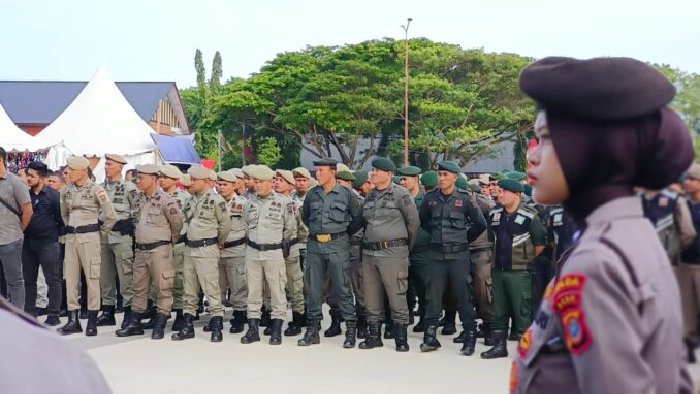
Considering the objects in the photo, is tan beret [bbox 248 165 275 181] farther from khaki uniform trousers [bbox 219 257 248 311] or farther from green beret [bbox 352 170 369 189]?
green beret [bbox 352 170 369 189]

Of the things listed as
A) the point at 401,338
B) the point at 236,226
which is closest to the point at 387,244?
the point at 401,338

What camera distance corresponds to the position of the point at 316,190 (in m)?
8.01

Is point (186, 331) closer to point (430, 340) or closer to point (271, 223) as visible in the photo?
point (271, 223)

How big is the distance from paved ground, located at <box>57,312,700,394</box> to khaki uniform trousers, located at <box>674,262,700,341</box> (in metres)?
3.93

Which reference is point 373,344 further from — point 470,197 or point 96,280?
point 96,280

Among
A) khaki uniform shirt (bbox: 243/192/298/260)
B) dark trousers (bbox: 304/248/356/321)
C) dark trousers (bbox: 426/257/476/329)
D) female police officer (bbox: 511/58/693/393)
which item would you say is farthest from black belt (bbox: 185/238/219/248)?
female police officer (bbox: 511/58/693/393)

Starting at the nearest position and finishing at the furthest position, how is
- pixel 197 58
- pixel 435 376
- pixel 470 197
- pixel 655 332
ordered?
pixel 655 332 < pixel 435 376 < pixel 470 197 < pixel 197 58

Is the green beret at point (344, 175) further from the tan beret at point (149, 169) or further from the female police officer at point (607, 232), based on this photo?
the female police officer at point (607, 232)

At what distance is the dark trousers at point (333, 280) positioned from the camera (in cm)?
782

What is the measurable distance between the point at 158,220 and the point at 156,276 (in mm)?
606

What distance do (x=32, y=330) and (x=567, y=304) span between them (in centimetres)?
100

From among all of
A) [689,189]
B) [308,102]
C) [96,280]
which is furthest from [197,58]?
[689,189]

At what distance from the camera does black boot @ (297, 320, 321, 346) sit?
7.80 metres

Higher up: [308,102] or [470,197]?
[308,102]
